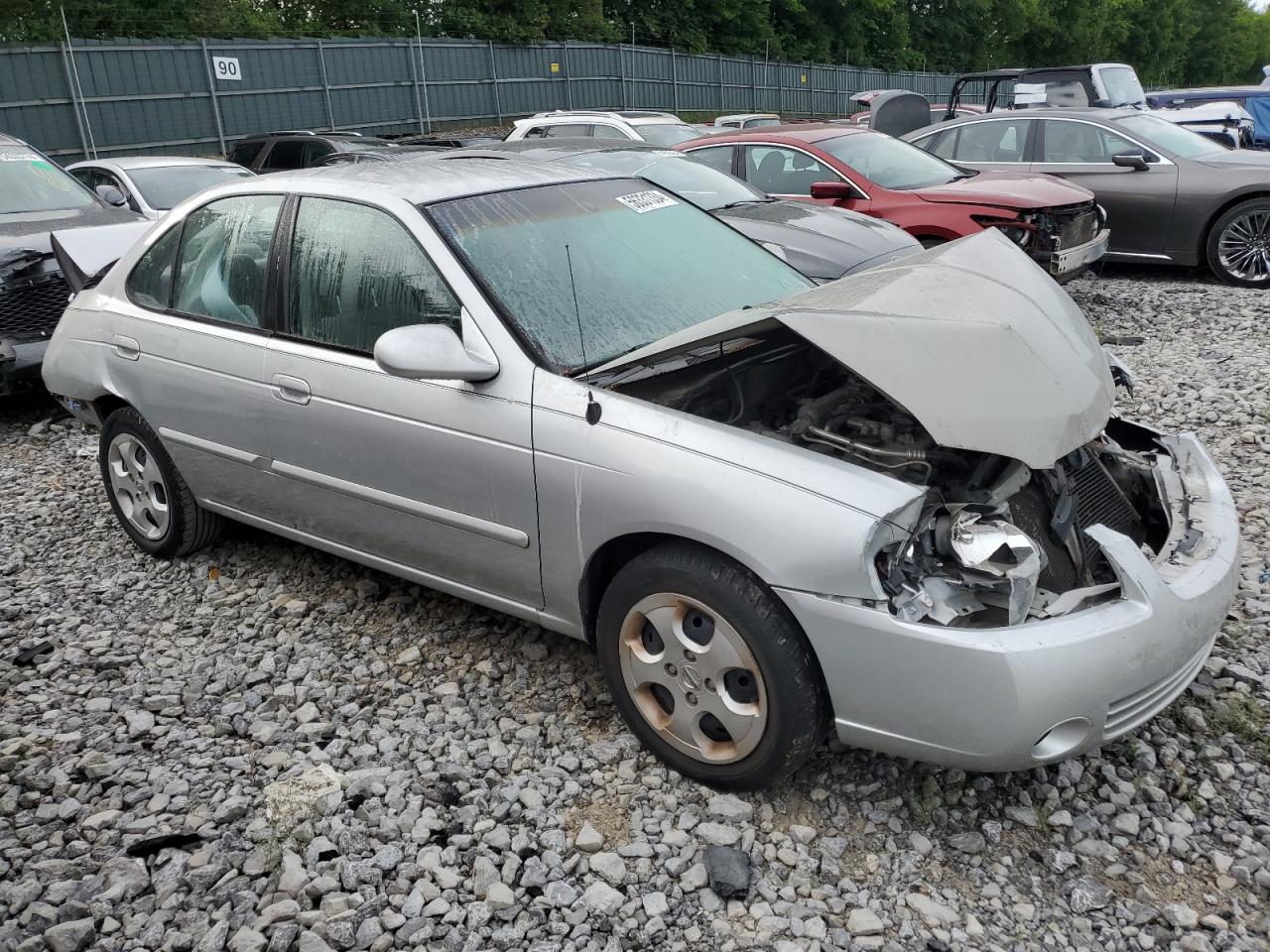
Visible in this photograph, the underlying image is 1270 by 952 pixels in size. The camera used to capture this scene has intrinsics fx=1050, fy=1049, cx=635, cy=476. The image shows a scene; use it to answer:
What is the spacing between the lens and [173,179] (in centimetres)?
1038

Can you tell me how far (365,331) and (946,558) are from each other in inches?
80.9

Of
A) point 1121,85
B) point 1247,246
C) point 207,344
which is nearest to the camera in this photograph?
point 207,344

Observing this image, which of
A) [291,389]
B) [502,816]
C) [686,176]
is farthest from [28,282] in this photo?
[502,816]

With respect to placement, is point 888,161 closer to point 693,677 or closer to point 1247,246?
point 1247,246

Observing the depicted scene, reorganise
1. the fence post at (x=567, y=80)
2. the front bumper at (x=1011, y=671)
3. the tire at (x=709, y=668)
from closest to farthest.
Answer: the front bumper at (x=1011, y=671), the tire at (x=709, y=668), the fence post at (x=567, y=80)

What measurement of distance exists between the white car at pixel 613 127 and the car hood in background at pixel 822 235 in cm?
471

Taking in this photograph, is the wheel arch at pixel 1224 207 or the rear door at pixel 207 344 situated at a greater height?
the rear door at pixel 207 344

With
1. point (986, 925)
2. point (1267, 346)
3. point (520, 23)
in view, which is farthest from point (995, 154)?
point (520, 23)

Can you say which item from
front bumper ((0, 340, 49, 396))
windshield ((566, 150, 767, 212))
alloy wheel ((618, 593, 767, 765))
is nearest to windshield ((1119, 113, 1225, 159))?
windshield ((566, 150, 767, 212))

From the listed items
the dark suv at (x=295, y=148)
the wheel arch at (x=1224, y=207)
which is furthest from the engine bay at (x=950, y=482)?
the dark suv at (x=295, y=148)

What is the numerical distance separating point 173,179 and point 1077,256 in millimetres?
8395

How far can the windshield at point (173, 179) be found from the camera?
10031 millimetres

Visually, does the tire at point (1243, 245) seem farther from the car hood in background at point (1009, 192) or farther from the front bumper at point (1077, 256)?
the car hood in background at point (1009, 192)

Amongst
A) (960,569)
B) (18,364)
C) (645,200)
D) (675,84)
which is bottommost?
(675,84)
